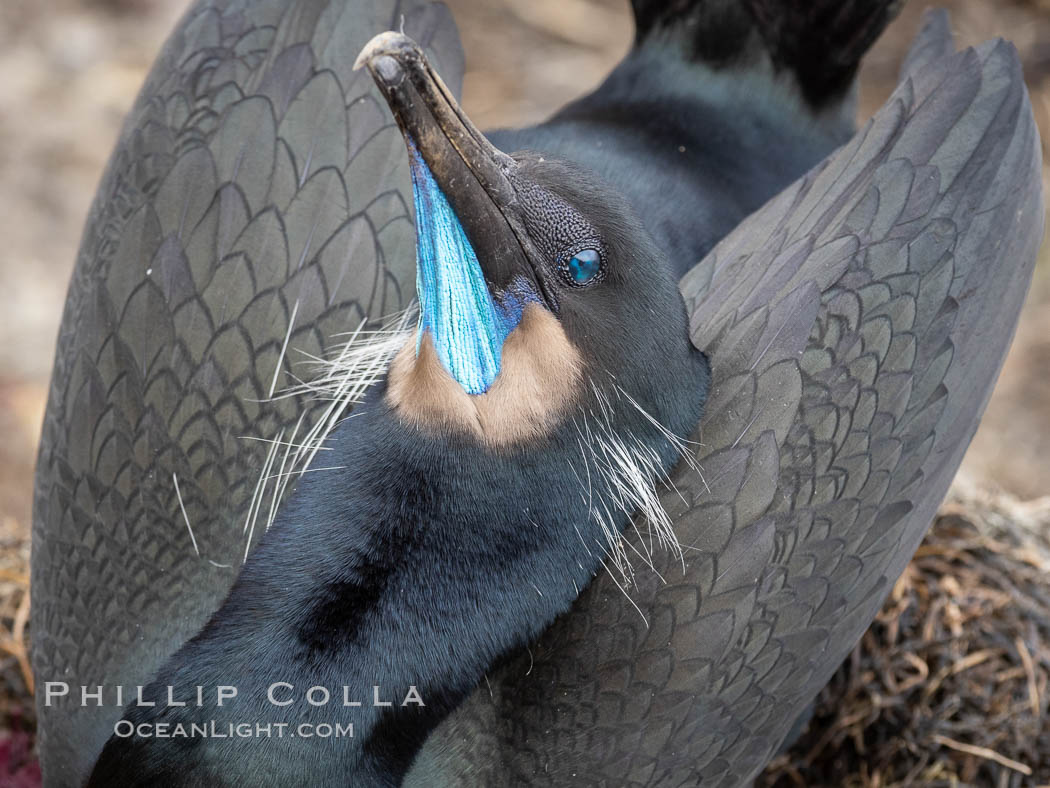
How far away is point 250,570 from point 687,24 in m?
1.73

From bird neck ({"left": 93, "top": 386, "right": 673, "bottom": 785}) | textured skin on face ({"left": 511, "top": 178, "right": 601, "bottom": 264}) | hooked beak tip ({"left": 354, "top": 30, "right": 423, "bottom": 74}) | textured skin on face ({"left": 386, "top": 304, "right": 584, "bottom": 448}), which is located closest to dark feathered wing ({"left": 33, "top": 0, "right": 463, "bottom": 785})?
bird neck ({"left": 93, "top": 386, "right": 673, "bottom": 785})

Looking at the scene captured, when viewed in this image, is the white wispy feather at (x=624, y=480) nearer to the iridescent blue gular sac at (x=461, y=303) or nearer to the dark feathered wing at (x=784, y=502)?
the dark feathered wing at (x=784, y=502)

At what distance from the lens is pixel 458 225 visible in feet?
6.32

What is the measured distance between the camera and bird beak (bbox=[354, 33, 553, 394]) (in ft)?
5.98

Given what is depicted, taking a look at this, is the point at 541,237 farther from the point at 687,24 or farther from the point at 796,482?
the point at 687,24

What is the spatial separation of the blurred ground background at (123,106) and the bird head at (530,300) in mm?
1972

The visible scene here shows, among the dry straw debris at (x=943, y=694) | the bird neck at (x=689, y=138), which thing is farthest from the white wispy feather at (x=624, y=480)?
the dry straw debris at (x=943, y=694)

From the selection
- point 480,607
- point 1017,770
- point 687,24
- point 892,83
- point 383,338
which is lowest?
point 1017,770

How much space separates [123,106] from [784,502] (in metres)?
3.77

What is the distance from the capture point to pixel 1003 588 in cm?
314

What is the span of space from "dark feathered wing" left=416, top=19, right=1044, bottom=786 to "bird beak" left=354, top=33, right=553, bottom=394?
0.44 m

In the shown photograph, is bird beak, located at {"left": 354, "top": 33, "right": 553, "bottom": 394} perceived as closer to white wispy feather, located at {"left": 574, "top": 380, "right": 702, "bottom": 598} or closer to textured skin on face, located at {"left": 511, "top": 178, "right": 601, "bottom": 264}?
textured skin on face, located at {"left": 511, "top": 178, "right": 601, "bottom": 264}

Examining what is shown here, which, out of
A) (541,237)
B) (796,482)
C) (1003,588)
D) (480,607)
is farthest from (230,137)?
(1003,588)

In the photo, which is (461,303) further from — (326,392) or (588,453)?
(326,392)
